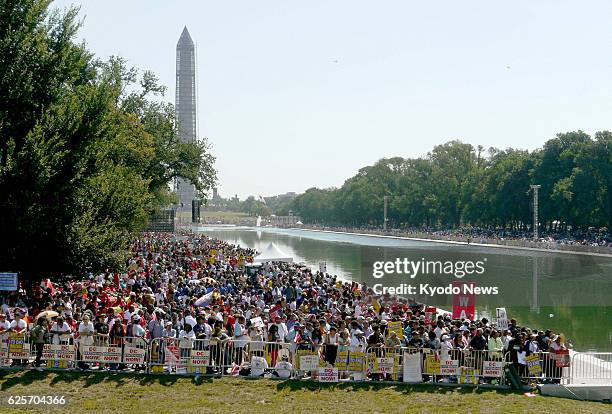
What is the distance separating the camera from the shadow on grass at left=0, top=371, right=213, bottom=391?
14352 millimetres

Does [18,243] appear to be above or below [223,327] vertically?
above

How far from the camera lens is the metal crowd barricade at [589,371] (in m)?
15.2

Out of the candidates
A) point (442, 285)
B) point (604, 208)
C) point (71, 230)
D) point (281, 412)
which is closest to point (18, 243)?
point (71, 230)

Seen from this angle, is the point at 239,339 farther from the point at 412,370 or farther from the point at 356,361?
the point at 412,370

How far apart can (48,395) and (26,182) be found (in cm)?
737

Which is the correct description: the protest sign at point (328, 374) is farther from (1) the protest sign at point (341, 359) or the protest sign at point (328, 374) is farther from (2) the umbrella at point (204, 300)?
(2) the umbrella at point (204, 300)

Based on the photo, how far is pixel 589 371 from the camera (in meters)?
15.7

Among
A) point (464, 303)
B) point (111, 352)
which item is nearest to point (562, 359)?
point (464, 303)

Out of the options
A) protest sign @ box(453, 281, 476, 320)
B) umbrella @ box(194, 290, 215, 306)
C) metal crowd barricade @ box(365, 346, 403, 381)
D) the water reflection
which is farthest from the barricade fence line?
the water reflection

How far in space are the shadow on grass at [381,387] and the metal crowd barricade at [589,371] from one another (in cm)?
158

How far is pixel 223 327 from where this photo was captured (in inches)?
673

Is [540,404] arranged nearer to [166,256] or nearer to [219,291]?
[219,291]

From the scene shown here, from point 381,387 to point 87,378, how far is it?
252 inches

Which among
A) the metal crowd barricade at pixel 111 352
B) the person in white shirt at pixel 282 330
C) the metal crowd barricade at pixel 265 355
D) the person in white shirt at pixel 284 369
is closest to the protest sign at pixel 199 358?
the metal crowd barricade at pixel 265 355
